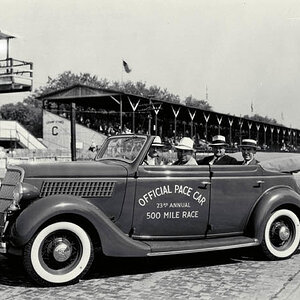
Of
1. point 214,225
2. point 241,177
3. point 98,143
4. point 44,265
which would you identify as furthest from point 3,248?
point 98,143

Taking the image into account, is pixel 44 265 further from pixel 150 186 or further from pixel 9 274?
pixel 150 186

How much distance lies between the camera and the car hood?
16.5 ft

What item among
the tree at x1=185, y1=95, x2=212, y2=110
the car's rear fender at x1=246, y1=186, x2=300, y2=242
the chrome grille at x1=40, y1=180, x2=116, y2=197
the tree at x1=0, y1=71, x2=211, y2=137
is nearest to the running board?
the car's rear fender at x1=246, y1=186, x2=300, y2=242

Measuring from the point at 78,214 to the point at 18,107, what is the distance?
88248 mm

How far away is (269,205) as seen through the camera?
5.92m

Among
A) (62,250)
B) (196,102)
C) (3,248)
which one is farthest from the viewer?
(196,102)

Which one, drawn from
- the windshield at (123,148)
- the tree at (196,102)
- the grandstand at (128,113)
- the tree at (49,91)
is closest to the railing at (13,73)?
the grandstand at (128,113)

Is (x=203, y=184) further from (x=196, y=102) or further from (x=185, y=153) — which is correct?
(x=196, y=102)

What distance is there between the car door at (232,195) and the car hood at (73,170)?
3.80 ft

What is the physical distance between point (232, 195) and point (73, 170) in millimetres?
1918

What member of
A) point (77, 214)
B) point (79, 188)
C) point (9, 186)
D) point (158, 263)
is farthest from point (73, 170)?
point (158, 263)

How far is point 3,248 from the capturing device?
4680mm

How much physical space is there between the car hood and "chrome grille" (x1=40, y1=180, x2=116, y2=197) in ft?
0.24

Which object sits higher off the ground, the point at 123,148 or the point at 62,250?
the point at 123,148
